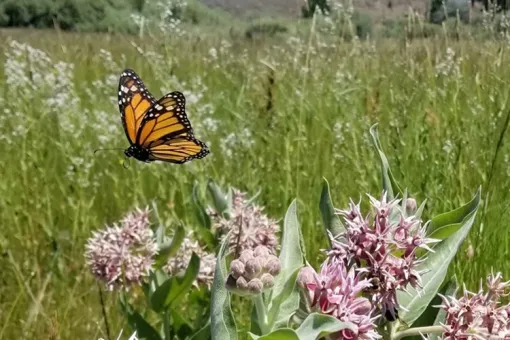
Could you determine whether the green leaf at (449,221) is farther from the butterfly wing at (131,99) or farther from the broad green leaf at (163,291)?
the butterfly wing at (131,99)

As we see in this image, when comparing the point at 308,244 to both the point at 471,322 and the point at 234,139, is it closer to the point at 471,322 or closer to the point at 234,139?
the point at 234,139

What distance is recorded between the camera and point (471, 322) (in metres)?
0.68

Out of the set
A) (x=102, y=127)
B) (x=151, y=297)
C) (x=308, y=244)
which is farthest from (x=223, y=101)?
(x=151, y=297)

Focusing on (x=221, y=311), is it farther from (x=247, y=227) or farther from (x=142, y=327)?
(x=247, y=227)

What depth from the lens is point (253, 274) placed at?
65 centimetres

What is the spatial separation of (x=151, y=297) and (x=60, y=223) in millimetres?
1222

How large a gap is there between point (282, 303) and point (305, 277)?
55 millimetres

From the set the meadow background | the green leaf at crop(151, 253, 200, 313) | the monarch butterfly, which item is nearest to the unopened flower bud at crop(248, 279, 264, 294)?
the meadow background

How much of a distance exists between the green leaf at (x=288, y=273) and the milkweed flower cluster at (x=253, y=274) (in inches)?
1.0

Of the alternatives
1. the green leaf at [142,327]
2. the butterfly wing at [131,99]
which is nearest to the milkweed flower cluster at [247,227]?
the green leaf at [142,327]

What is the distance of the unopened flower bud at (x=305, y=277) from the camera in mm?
653

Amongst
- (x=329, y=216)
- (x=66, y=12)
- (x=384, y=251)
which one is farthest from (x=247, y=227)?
(x=66, y=12)

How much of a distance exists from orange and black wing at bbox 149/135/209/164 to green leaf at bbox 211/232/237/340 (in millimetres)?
1160

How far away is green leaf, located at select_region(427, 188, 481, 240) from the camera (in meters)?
0.74
